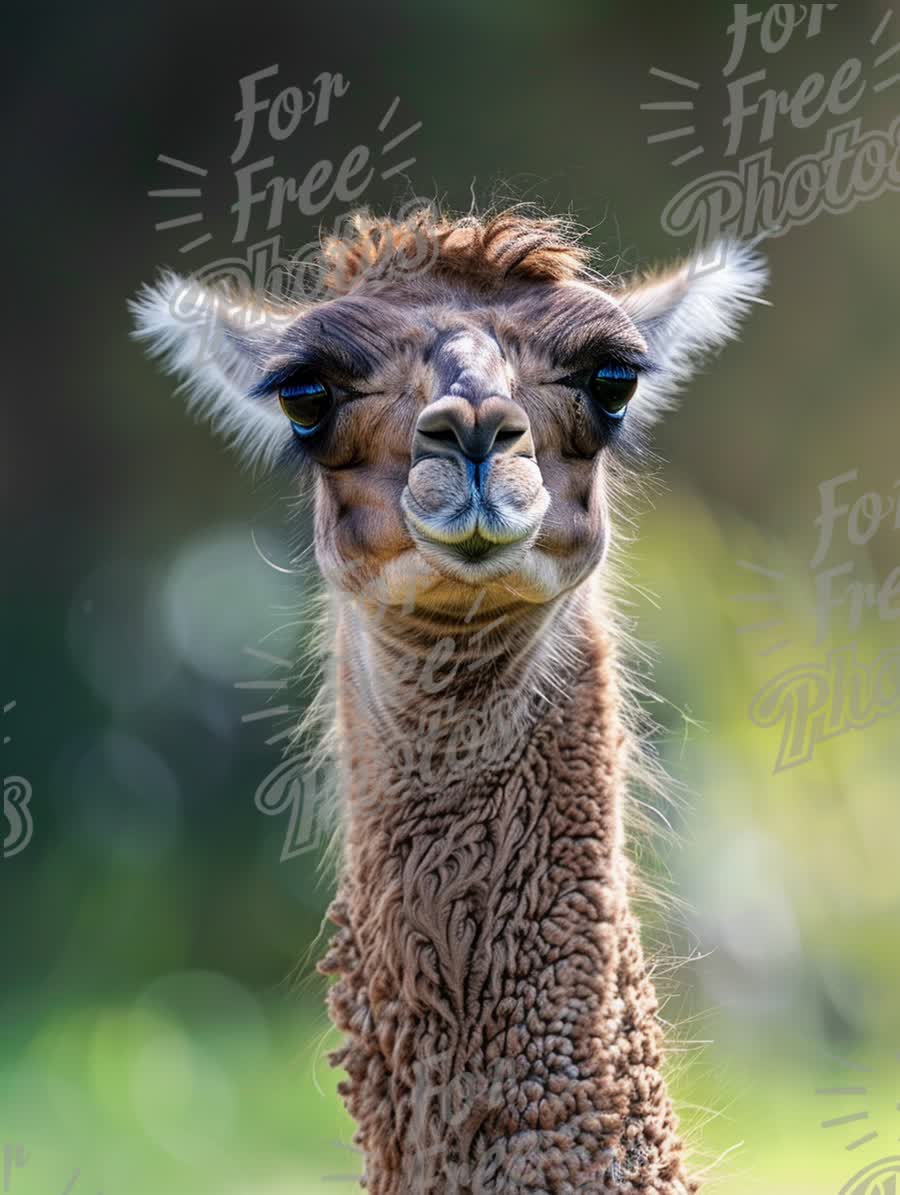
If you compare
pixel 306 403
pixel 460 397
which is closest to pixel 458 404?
pixel 460 397

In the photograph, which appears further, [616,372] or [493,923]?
[616,372]

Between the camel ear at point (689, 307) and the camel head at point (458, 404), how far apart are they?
0.29 metres

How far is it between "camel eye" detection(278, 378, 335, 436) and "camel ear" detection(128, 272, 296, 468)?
1.77 feet

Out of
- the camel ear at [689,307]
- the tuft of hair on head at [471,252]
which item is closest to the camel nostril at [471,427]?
the tuft of hair on head at [471,252]

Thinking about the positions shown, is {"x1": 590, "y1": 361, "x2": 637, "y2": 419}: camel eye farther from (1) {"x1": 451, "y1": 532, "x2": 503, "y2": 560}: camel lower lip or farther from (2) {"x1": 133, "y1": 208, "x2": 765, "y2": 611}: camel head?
(1) {"x1": 451, "y1": 532, "x2": 503, "y2": 560}: camel lower lip

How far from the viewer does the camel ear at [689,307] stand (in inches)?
144

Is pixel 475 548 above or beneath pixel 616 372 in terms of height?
beneath

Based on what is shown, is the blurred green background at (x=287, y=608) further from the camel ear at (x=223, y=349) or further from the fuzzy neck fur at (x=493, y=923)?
the fuzzy neck fur at (x=493, y=923)

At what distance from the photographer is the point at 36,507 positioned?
11.0m

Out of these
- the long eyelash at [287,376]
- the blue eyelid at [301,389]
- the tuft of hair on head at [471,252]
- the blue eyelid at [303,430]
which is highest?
the tuft of hair on head at [471,252]

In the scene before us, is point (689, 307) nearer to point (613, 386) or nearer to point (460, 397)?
point (613, 386)

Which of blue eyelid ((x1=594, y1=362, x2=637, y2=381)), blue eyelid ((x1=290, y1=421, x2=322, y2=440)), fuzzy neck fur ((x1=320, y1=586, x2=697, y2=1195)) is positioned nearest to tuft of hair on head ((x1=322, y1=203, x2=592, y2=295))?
blue eyelid ((x1=594, y1=362, x2=637, y2=381))

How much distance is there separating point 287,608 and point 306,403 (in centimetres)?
193

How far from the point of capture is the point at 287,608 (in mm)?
4945
